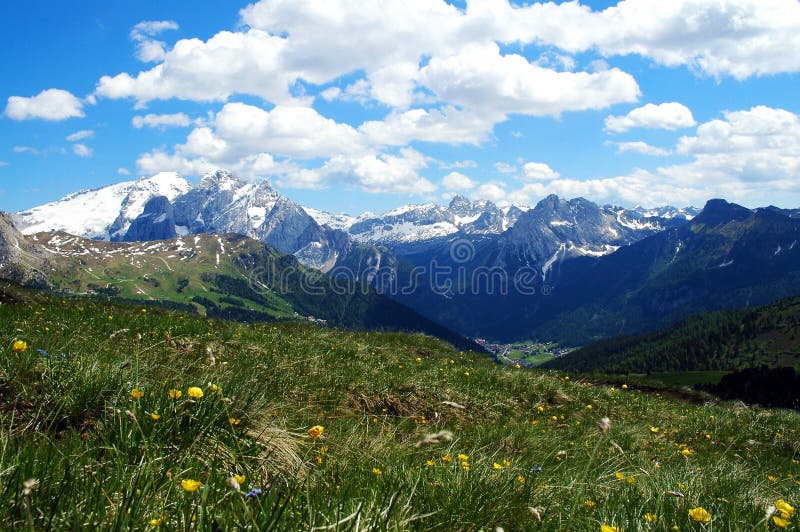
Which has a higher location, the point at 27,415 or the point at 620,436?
the point at 27,415

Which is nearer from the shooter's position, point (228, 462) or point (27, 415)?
point (228, 462)

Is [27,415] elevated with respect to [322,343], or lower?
elevated

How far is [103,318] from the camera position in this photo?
584 inches

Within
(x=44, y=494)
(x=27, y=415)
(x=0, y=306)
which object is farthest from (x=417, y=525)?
(x=0, y=306)

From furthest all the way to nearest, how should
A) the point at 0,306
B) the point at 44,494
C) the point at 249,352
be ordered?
the point at 0,306 < the point at 249,352 < the point at 44,494

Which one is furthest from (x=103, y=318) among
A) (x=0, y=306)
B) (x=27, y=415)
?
(x=27, y=415)

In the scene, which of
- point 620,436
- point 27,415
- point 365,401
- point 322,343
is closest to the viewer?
point 27,415

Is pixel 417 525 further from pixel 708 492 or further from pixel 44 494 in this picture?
pixel 708 492

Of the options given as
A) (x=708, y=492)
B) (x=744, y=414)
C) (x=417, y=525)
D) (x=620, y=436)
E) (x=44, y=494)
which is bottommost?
(x=744, y=414)

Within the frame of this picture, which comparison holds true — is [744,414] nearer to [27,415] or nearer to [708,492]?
[708,492]

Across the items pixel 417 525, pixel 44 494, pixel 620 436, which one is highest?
pixel 44 494

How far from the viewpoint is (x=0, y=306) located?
53.7 feet

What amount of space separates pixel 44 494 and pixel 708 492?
6381 millimetres

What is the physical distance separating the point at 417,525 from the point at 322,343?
1476 cm
